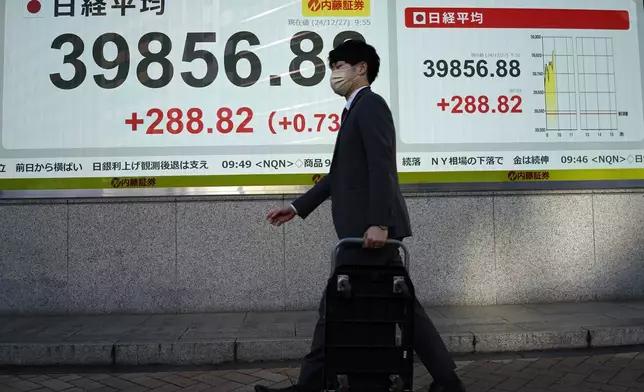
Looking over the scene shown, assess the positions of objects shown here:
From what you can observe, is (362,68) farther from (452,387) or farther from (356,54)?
(452,387)

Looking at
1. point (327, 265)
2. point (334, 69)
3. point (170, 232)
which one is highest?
point (334, 69)

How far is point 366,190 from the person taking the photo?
2744 mm

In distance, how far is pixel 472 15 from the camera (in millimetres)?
5824

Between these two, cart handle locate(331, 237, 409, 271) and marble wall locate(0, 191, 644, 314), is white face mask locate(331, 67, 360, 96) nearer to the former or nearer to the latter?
cart handle locate(331, 237, 409, 271)

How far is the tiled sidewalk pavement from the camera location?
11.8 feet

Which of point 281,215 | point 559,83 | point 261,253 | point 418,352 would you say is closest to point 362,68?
point 281,215

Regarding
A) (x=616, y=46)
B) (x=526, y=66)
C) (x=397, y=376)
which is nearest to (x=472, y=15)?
(x=526, y=66)

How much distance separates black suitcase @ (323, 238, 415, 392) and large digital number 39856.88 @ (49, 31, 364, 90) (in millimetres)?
3646

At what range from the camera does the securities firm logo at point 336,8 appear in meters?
5.71

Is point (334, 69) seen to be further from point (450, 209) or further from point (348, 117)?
point (450, 209)

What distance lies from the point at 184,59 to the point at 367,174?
143 inches

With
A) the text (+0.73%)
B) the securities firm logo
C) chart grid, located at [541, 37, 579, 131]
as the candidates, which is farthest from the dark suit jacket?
chart grid, located at [541, 37, 579, 131]

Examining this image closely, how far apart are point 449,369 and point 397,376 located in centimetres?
48

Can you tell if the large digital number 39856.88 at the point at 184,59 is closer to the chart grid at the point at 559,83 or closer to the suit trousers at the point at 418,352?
the chart grid at the point at 559,83
